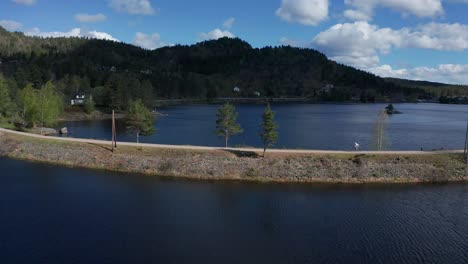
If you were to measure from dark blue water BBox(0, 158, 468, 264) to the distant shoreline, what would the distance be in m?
1.81

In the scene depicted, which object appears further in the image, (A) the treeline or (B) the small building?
(B) the small building

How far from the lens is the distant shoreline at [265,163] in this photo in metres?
37.9

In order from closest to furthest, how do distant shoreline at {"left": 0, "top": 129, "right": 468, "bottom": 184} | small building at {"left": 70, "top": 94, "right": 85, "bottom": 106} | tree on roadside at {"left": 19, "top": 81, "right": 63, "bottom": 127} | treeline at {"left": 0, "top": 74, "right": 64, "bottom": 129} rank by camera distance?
distant shoreline at {"left": 0, "top": 129, "right": 468, "bottom": 184} → tree on roadside at {"left": 19, "top": 81, "right": 63, "bottom": 127} → treeline at {"left": 0, "top": 74, "right": 64, "bottom": 129} → small building at {"left": 70, "top": 94, "right": 85, "bottom": 106}

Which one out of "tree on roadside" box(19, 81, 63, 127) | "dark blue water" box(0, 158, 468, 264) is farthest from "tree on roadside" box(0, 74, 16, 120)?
"dark blue water" box(0, 158, 468, 264)

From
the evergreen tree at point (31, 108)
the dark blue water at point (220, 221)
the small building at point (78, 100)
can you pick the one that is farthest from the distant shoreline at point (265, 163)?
the small building at point (78, 100)

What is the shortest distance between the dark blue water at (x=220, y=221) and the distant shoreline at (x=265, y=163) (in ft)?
5.93

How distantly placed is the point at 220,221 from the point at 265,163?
13260 mm

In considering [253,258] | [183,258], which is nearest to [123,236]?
[183,258]

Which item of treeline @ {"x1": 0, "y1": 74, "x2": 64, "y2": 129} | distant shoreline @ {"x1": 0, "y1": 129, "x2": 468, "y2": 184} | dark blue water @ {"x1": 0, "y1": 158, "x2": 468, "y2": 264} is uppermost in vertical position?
treeline @ {"x1": 0, "y1": 74, "x2": 64, "y2": 129}

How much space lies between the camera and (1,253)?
843 inches

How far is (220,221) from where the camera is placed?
2692 centimetres

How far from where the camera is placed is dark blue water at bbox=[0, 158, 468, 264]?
22.0 meters

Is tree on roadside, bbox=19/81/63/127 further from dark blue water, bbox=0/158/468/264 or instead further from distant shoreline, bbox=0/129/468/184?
dark blue water, bbox=0/158/468/264

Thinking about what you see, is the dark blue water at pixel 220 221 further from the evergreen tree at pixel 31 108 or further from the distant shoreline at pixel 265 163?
the evergreen tree at pixel 31 108
